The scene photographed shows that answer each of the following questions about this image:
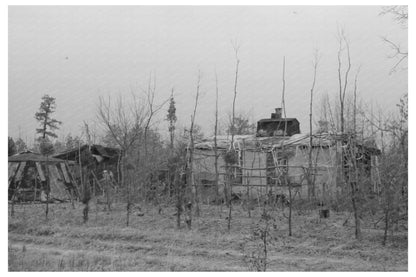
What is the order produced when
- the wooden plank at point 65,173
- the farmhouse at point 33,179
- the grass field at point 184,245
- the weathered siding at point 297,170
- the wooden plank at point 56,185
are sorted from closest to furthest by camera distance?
the grass field at point 184,245 → the weathered siding at point 297,170 → the farmhouse at point 33,179 → the wooden plank at point 56,185 → the wooden plank at point 65,173

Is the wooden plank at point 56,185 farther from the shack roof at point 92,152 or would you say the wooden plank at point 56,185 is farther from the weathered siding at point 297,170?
the weathered siding at point 297,170

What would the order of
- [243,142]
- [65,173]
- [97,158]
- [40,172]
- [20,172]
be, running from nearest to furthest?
1. [20,172]
2. [40,172]
3. [243,142]
4. [65,173]
5. [97,158]

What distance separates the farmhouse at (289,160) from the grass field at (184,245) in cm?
262

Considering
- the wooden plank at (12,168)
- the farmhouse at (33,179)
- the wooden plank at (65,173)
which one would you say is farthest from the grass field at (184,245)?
the wooden plank at (65,173)

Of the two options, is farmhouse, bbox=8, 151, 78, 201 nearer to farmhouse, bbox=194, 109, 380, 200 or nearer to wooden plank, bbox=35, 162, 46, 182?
wooden plank, bbox=35, 162, 46, 182

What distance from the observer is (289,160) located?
1677 centimetres

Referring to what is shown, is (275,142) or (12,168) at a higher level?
(275,142)

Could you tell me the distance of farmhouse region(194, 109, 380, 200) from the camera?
1484cm

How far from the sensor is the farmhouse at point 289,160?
14.8 metres

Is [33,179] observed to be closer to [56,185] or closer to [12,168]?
[12,168]

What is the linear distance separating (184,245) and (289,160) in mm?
8449

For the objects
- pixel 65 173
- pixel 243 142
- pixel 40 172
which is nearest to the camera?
pixel 40 172

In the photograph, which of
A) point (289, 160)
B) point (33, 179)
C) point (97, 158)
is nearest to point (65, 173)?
point (33, 179)
